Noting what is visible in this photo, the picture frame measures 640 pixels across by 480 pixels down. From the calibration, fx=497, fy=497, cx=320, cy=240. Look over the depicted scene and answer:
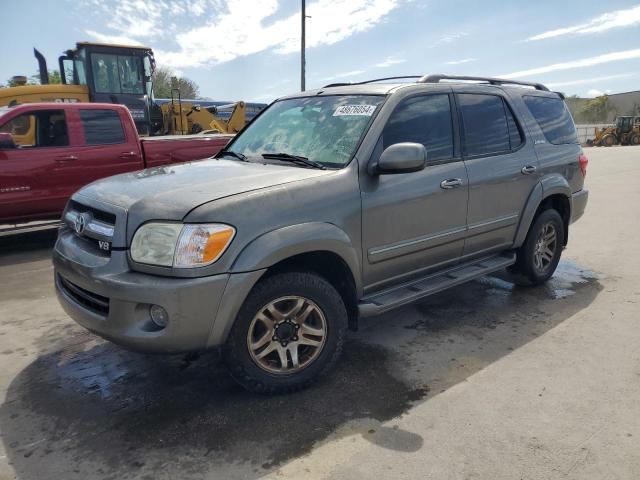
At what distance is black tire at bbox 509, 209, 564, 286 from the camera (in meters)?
4.67

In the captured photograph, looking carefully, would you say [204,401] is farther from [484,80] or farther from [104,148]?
[104,148]

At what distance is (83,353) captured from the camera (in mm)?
3619

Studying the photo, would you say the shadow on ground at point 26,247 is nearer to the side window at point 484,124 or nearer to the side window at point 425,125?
the side window at point 425,125

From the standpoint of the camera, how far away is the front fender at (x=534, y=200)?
14.6ft

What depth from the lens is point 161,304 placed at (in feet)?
8.19

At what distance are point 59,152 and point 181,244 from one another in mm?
5221

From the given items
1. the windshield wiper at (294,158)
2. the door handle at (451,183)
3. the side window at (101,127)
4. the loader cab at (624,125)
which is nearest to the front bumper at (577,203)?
the door handle at (451,183)

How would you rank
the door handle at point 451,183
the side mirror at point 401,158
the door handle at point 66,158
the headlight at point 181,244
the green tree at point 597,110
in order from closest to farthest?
1. the headlight at point 181,244
2. the side mirror at point 401,158
3. the door handle at point 451,183
4. the door handle at point 66,158
5. the green tree at point 597,110

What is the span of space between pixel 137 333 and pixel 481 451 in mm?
1840

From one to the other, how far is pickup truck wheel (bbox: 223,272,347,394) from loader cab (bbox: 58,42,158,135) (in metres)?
11.0

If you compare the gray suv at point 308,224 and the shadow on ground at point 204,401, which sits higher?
the gray suv at point 308,224

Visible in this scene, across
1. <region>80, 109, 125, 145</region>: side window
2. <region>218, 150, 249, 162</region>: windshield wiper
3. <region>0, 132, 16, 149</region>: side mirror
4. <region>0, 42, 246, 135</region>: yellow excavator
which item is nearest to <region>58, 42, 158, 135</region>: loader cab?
<region>0, 42, 246, 135</region>: yellow excavator

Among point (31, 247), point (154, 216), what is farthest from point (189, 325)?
point (31, 247)

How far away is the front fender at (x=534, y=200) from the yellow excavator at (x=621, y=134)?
38.9 m
